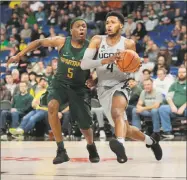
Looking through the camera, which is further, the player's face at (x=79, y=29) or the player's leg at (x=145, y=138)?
the player's leg at (x=145, y=138)

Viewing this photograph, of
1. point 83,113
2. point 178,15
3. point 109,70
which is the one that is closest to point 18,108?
point 83,113

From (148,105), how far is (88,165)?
413 cm

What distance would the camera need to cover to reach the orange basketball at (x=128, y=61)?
5.30 meters

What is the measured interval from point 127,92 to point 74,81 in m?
0.80

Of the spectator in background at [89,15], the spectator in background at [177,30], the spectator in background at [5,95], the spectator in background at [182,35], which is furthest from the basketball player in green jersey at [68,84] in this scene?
the spectator in background at [89,15]

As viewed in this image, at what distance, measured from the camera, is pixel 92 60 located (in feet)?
18.0

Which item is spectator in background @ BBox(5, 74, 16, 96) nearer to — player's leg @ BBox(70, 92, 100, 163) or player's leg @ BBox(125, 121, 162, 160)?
player's leg @ BBox(125, 121, 162, 160)

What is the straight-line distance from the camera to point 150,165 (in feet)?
21.6

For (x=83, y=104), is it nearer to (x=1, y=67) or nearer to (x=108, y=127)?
(x=108, y=127)

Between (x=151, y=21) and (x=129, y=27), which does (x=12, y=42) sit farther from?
(x=151, y=21)

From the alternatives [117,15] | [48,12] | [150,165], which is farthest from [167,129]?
[48,12]

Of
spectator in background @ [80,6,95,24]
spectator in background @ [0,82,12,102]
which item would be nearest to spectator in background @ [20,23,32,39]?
spectator in background @ [80,6,95,24]

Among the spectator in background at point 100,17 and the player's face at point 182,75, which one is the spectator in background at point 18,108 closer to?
the player's face at point 182,75

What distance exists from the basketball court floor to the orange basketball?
1129 millimetres
